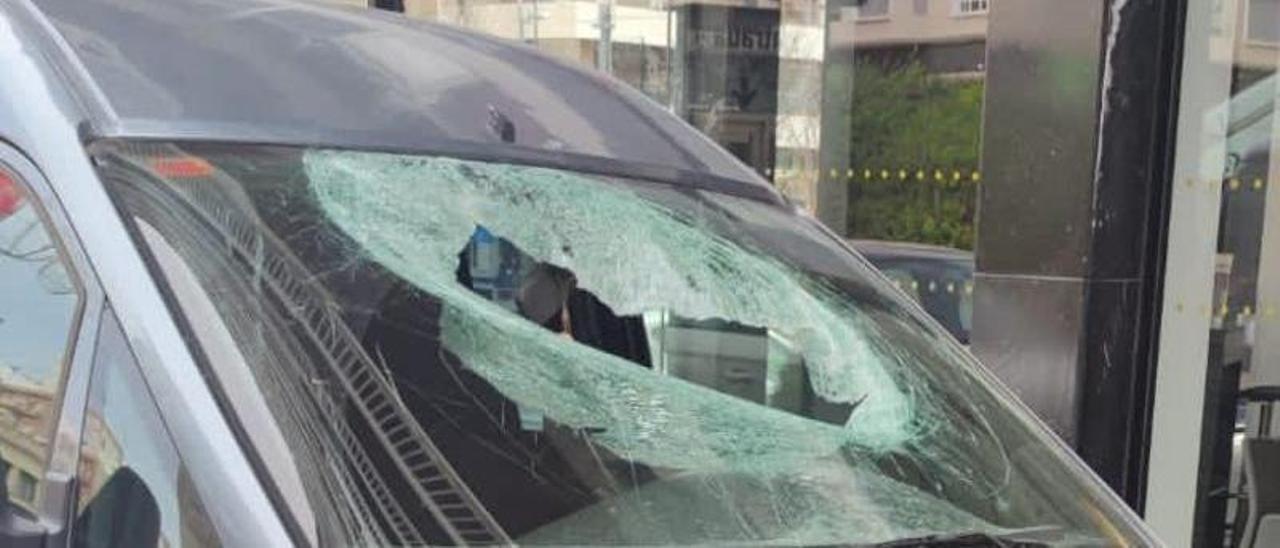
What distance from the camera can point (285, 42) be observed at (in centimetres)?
215

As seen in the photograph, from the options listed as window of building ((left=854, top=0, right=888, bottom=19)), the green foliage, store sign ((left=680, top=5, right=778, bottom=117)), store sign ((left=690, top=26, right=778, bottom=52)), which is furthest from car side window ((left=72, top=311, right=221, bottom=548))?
store sign ((left=690, top=26, right=778, bottom=52))

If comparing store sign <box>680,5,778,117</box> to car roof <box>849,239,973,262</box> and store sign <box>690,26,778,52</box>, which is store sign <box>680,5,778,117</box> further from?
car roof <box>849,239,973,262</box>

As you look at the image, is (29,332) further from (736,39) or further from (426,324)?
(736,39)

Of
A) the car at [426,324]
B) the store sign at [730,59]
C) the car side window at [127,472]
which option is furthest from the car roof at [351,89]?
the store sign at [730,59]

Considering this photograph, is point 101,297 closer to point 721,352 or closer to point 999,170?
point 721,352

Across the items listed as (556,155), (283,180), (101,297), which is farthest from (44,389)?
(556,155)

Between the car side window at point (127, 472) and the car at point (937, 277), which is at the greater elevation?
the car side window at point (127, 472)

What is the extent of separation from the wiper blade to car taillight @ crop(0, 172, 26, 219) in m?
1.26

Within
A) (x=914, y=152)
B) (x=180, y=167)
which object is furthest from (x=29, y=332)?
(x=914, y=152)

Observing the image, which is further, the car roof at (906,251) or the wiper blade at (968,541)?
the car roof at (906,251)

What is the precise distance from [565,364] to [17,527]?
924mm

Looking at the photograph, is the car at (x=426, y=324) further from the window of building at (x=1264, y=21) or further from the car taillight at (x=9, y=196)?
the window of building at (x=1264, y=21)

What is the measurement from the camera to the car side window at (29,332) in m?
1.71

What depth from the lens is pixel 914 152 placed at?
20.2ft
